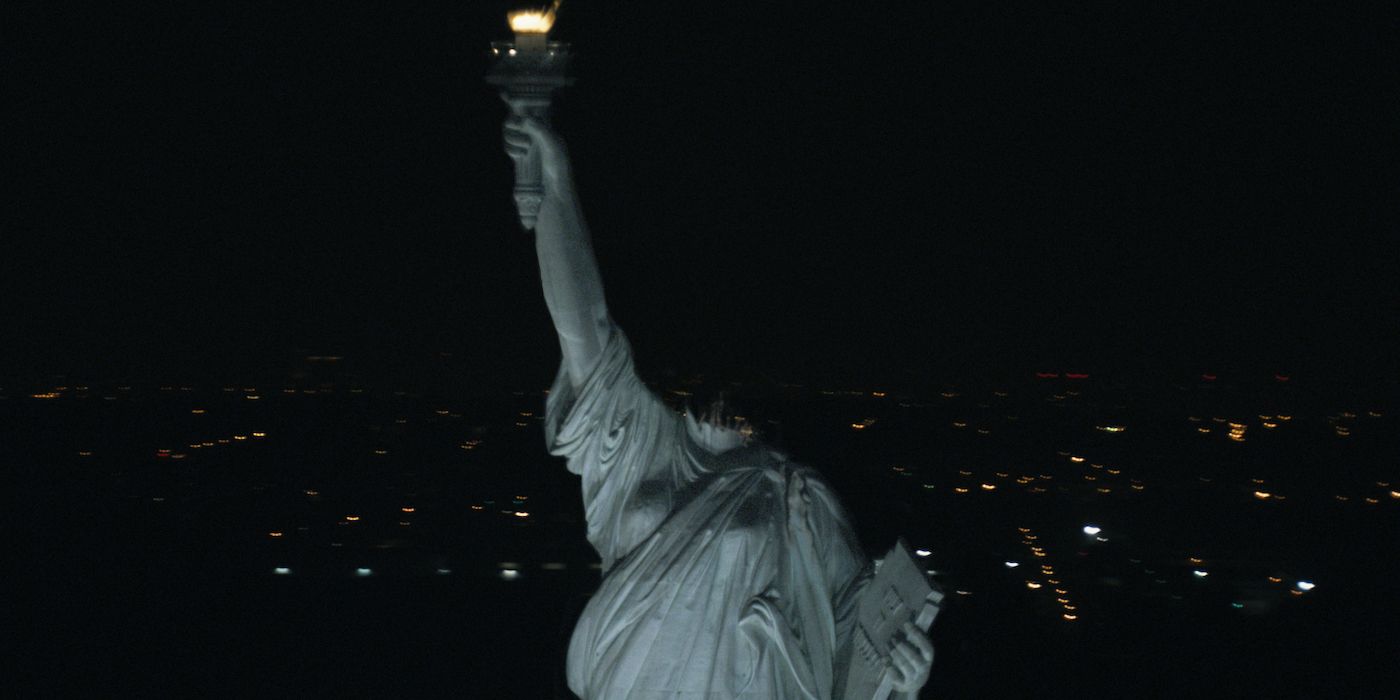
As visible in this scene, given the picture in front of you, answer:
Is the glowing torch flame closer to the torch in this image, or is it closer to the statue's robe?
the torch

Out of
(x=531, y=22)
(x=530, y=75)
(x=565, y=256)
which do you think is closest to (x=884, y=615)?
(x=565, y=256)

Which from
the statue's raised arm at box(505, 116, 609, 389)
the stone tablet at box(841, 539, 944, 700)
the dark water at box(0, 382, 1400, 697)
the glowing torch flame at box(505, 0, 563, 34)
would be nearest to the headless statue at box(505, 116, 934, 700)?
the statue's raised arm at box(505, 116, 609, 389)

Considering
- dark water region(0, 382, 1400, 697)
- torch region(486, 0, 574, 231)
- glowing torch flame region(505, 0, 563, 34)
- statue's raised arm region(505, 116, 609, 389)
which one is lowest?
dark water region(0, 382, 1400, 697)

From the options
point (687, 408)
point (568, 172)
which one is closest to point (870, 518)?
point (687, 408)

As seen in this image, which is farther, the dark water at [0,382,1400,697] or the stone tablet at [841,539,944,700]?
the dark water at [0,382,1400,697]

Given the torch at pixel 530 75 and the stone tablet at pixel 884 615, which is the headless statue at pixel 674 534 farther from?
the stone tablet at pixel 884 615

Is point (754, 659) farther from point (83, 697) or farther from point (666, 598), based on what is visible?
point (83, 697)

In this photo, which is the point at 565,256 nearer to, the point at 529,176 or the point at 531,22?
the point at 529,176
